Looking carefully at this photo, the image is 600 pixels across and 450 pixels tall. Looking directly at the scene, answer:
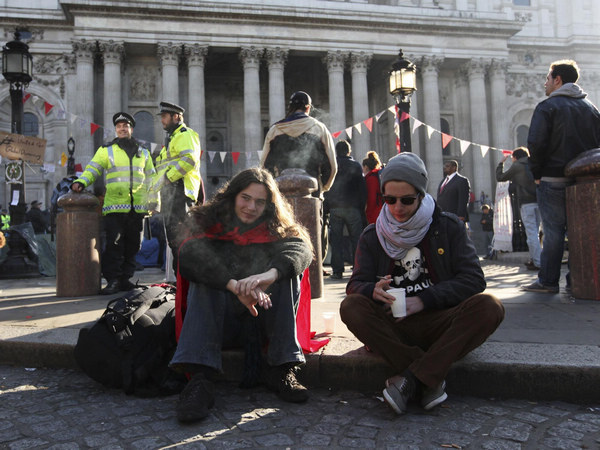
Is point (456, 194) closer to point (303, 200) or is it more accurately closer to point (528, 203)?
point (528, 203)

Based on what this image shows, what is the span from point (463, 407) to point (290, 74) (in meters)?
30.6

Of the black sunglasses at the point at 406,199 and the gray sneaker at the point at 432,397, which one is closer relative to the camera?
the gray sneaker at the point at 432,397

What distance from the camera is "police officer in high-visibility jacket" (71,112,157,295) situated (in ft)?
20.3

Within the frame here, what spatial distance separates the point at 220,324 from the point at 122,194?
3846 millimetres

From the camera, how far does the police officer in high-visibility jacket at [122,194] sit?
6175 mm

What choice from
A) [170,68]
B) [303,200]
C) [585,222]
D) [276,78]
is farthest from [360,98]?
[585,222]

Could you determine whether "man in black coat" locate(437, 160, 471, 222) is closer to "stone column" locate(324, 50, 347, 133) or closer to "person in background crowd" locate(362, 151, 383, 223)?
"person in background crowd" locate(362, 151, 383, 223)

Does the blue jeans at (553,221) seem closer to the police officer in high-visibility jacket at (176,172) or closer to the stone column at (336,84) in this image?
the police officer in high-visibility jacket at (176,172)

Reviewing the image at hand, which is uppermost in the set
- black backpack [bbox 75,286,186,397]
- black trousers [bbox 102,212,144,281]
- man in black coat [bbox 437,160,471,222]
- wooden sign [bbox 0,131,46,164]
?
wooden sign [bbox 0,131,46,164]

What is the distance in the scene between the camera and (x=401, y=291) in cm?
262

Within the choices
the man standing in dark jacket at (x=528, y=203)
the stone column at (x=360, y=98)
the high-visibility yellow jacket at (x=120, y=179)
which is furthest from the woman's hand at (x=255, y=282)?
the stone column at (x=360, y=98)

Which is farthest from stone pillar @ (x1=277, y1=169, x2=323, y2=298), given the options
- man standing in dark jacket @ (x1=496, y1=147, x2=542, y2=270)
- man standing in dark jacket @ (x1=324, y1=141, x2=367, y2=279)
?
man standing in dark jacket @ (x1=496, y1=147, x2=542, y2=270)

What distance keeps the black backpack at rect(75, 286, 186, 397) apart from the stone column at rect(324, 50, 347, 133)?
25006mm

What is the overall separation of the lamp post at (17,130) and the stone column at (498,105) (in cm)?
2540
